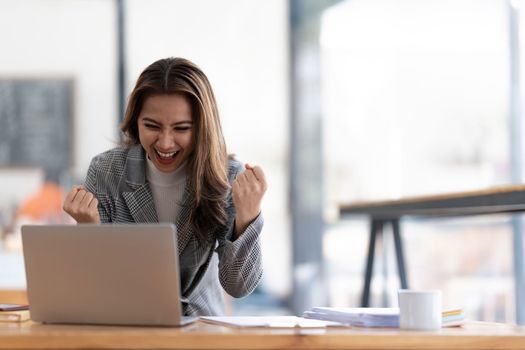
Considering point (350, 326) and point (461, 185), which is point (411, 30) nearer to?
point (461, 185)

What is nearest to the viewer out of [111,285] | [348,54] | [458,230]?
[111,285]

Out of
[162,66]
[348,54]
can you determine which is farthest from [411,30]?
[162,66]

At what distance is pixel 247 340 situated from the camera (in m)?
1.46

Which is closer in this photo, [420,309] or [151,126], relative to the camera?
Answer: [420,309]

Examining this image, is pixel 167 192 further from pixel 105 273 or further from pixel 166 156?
pixel 105 273

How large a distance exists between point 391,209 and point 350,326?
1.53m

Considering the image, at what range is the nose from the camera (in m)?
2.10

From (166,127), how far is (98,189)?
0.28 meters

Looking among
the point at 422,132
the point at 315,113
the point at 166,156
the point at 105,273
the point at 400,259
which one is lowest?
the point at 400,259

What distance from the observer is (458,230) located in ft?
14.9

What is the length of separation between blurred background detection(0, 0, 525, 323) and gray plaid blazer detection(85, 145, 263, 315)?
1889mm

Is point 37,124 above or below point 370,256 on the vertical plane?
above

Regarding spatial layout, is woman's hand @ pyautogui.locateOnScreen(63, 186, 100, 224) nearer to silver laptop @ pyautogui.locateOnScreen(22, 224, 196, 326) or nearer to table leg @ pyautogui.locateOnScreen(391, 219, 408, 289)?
silver laptop @ pyautogui.locateOnScreen(22, 224, 196, 326)

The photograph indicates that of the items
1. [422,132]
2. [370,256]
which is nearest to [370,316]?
[370,256]
